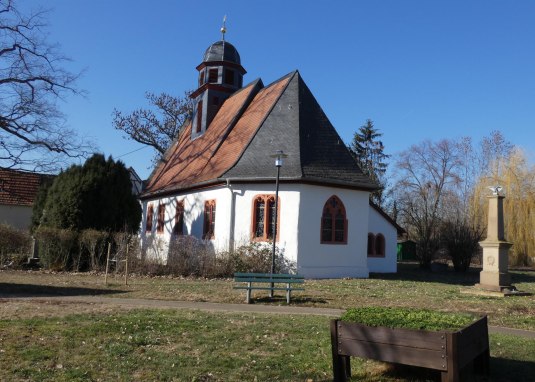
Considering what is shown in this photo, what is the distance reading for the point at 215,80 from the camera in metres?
31.5

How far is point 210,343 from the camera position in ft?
24.9

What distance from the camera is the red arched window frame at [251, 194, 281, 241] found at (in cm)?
2109

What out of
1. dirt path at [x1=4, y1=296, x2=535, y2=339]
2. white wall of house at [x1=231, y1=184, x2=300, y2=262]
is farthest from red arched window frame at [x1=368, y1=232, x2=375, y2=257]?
dirt path at [x1=4, y1=296, x2=535, y2=339]

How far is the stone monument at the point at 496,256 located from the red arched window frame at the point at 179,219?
48.3ft

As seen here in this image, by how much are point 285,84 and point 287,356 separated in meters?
19.5

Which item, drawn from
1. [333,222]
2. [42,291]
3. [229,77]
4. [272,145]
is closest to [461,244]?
[333,222]

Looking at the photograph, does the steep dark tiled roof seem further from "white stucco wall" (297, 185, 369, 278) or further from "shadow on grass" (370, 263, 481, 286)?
"shadow on grass" (370, 263, 481, 286)

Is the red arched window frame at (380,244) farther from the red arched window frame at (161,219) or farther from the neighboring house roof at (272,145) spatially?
the red arched window frame at (161,219)

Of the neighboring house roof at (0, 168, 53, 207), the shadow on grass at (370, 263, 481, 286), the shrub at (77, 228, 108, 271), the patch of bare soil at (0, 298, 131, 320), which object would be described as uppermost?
the neighboring house roof at (0, 168, 53, 207)

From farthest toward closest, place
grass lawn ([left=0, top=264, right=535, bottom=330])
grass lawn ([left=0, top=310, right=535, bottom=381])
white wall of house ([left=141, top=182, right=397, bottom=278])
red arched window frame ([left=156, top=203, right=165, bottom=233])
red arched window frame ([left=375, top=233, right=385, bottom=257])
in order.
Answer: red arched window frame ([left=156, top=203, right=165, bottom=233]) < red arched window frame ([left=375, top=233, right=385, bottom=257]) < white wall of house ([left=141, top=182, right=397, bottom=278]) < grass lawn ([left=0, top=264, right=535, bottom=330]) < grass lawn ([left=0, top=310, right=535, bottom=381])

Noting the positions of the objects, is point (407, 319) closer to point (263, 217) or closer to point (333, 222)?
point (263, 217)

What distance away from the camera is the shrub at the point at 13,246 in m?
19.8

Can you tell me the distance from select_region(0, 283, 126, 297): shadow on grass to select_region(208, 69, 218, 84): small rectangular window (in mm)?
19721

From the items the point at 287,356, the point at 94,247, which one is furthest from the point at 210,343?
the point at 94,247
